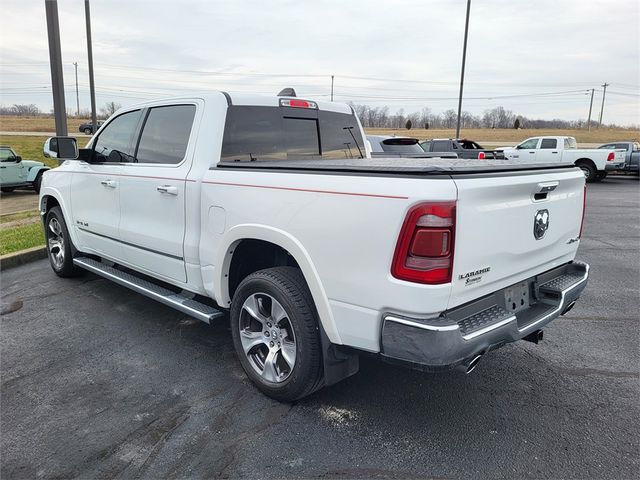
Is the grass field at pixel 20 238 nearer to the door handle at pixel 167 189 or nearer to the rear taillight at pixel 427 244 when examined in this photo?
the door handle at pixel 167 189

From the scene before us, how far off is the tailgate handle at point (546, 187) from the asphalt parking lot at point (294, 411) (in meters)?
1.41

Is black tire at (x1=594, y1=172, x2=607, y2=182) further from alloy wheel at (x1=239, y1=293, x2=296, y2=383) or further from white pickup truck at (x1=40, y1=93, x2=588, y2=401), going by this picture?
alloy wheel at (x1=239, y1=293, x2=296, y2=383)

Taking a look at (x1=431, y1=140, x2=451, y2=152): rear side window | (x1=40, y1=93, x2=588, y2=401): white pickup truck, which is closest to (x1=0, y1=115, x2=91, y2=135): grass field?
(x1=431, y1=140, x2=451, y2=152): rear side window

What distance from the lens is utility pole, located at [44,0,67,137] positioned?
855 cm

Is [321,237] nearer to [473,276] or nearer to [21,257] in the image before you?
[473,276]

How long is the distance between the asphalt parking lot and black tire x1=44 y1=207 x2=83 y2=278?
1209mm

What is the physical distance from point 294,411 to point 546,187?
2098mm

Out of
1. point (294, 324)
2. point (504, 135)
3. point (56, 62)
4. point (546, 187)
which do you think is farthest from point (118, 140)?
point (504, 135)

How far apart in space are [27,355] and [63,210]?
2.09 metres

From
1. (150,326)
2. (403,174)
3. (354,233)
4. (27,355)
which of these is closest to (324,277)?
(354,233)

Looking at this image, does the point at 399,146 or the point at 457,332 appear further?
the point at 399,146

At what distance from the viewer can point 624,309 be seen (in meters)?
5.12

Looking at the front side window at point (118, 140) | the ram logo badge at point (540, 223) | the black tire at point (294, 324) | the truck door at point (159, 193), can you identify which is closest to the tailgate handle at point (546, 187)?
the ram logo badge at point (540, 223)

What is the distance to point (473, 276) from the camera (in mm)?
2602
